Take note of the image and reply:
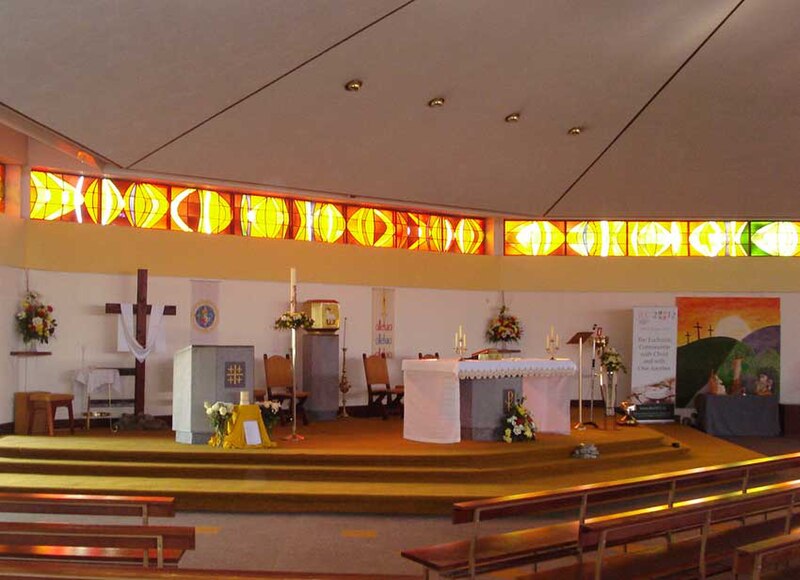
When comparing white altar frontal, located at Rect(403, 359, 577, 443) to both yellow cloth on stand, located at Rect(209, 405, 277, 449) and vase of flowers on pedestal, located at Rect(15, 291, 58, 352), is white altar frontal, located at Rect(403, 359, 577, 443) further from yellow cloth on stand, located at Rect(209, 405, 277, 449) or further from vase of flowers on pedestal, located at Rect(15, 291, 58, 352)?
vase of flowers on pedestal, located at Rect(15, 291, 58, 352)

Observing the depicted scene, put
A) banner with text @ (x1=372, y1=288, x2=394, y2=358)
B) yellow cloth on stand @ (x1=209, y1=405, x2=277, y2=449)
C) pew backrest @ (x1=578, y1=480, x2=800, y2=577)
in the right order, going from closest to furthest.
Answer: pew backrest @ (x1=578, y1=480, x2=800, y2=577)
yellow cloth on stand @ (x1=209, y1=405, x2=277, y2=449)
banner with text @ (x1=372, y1=288, x2=394, y2=358)

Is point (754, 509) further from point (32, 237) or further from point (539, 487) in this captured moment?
point (32, 237)

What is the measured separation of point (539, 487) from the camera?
28.3 ft

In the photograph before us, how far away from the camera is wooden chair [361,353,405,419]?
1302cm

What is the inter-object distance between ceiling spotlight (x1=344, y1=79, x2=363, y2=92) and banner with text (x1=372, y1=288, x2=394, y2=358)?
4981 millimetres

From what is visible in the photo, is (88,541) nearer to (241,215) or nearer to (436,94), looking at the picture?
(436,94)

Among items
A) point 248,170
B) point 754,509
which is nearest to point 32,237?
point 248,170

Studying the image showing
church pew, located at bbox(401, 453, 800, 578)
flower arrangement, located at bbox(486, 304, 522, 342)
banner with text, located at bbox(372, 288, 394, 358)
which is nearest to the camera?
church pew, located at bbox(401, 453, 800, 578)

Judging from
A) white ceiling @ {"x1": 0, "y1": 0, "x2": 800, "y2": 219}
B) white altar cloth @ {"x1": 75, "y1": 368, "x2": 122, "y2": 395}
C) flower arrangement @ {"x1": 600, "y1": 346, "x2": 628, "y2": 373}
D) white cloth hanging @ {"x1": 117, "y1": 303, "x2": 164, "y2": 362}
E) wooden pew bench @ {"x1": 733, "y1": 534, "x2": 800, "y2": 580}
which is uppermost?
white ceiling @ {"x1": 0, "y1": 0, "x2": 800, "y2": 219}

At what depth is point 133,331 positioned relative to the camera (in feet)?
38.8

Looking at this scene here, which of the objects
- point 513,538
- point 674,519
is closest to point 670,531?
point 674,519

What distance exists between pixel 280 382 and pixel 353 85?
478cm

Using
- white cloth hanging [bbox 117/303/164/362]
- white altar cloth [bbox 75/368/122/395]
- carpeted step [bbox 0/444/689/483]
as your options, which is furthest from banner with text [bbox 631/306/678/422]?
white altar cloth [bbox 75/368/122/395]

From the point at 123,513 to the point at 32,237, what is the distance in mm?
7053
